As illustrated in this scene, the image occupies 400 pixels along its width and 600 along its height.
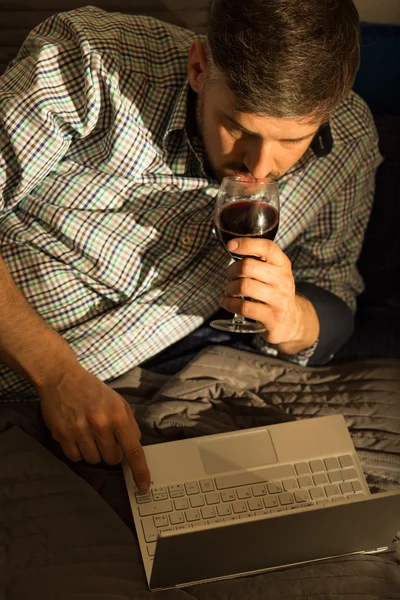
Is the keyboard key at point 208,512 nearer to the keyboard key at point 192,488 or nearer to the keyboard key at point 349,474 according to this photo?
the keyboard key at point 192,488

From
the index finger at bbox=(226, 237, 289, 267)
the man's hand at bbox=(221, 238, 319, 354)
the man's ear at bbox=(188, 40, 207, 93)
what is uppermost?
the man's ear at bbox=(188, 40, 207, 93)

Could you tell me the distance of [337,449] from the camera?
1303 millimetres

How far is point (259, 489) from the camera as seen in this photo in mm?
1243

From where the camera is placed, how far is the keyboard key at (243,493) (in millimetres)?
1236

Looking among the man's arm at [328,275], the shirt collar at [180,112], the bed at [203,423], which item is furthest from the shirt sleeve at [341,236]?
the shirt collar at [180,112]

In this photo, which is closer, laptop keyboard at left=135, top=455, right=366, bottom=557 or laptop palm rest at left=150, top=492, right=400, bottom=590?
laptop palm rest at left=150, top=492, right=400, bottom=590

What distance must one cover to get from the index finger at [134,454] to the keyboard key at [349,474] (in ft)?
1.18

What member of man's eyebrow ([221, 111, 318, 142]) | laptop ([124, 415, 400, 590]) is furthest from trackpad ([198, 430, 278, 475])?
man's eyebrow ([221, 111, 318, 142])

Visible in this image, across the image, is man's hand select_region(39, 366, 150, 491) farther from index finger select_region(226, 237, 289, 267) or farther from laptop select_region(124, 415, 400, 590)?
index finger select_region(226, 237, 289, 267)

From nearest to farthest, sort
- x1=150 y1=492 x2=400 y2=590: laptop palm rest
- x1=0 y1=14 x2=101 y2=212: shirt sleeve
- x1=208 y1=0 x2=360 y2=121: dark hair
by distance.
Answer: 1. x1=150 y1=492 x2=400 y2=590: laptop palm rest
2. x1=208 y1=0 x2=360 y2=121: dark hair
3. x1=0 y1=14 x2=101 y2=212: shirt sleeve

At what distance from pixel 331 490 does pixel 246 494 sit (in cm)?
16

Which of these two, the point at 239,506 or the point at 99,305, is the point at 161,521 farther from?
the point at 99,305

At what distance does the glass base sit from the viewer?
133 cm

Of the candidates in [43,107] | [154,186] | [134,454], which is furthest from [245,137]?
[134,454]
